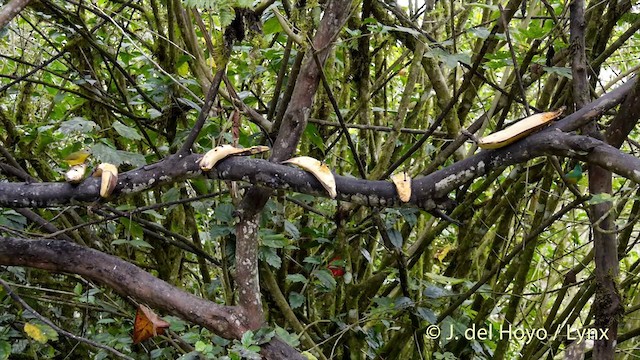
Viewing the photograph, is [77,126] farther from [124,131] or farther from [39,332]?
[39,332]

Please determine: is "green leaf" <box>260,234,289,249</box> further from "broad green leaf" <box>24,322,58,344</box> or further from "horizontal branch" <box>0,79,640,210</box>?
"broad green leaf" <box>24,322,58,344</box>

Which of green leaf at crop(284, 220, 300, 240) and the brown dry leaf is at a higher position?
green leaf at crop(284, 220, 300, 240)

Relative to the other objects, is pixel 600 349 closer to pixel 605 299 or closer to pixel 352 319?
pixel 605 299

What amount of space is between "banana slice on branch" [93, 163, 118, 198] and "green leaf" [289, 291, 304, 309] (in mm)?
829

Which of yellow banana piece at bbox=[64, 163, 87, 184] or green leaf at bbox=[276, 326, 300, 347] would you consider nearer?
yellow banana piece at bbox=[64, 163, 87, 184]

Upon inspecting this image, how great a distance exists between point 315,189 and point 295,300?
2.75 feet

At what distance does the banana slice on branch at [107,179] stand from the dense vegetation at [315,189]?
3cm

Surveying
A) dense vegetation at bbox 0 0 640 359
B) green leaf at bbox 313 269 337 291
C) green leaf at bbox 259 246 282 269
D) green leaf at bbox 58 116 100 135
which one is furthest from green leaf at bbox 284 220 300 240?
green leaf at bbox 58 116 100 135

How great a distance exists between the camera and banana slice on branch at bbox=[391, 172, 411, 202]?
131 centimetres

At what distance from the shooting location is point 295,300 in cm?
211

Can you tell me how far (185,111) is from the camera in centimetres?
227

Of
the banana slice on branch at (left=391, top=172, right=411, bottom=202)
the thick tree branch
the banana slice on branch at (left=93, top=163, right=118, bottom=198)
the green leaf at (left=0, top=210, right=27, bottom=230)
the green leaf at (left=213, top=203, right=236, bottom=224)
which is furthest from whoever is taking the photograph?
the green leaf at (left=0, top=210, right=27, bottom=230)

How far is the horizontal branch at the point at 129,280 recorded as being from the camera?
162 cm

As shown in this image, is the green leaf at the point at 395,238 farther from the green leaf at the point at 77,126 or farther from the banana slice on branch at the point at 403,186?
the green leaf at the point at 77,126
